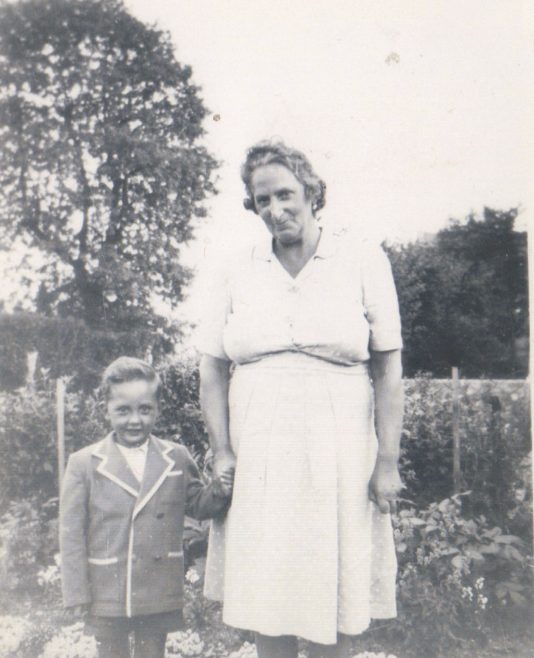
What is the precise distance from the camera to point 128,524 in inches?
92.0

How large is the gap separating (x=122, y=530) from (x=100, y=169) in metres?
2.23

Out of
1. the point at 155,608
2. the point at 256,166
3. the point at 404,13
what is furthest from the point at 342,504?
the point at 404,13

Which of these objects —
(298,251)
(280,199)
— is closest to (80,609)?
(298,251)

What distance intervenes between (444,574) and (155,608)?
5.53 ft

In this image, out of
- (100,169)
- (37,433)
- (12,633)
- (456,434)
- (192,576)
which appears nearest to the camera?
(12,633)

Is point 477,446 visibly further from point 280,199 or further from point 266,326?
point 280,199

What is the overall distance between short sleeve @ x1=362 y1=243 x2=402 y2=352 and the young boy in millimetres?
835

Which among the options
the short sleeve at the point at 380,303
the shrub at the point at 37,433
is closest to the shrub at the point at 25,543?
the shrub at the point at 37,433

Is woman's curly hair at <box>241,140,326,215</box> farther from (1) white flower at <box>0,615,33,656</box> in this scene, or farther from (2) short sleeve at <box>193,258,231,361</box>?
(1) white flower at <box>0,615,33,656</box>

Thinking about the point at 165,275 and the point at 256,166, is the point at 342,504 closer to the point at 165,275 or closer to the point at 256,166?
the point at 256,166

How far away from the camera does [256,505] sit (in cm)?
208

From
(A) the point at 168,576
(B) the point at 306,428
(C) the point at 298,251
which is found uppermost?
(C) the point at 298,251

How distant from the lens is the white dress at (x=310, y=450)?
2.03 meters

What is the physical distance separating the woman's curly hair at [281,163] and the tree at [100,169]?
125 centimetres
